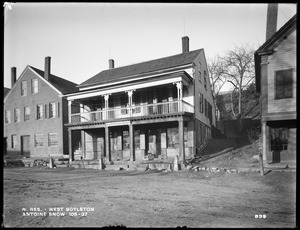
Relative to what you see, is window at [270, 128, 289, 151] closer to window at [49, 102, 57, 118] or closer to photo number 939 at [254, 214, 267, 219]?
photo number 939 at [254, 214, 267, 219]

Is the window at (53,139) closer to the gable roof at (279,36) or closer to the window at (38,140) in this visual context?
the window at (38,140)

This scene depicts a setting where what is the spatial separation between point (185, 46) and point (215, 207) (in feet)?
61.5

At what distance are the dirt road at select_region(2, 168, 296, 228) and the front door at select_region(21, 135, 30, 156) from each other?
57.3 feet

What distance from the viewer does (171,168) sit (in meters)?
13.1

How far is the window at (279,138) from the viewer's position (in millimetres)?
12375

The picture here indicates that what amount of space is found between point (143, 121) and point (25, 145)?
17.0 m

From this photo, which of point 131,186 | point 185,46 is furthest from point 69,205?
point 185,46

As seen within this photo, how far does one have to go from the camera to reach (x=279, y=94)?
11.5 m

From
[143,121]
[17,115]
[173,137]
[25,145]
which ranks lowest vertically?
[25,145]

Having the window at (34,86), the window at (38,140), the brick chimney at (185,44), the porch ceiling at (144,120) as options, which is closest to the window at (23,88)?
the window at (34,86)

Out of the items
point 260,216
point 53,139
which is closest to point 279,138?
point 260,216

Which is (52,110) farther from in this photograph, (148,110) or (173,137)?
(173,137)

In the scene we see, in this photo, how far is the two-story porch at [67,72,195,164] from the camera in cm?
1555

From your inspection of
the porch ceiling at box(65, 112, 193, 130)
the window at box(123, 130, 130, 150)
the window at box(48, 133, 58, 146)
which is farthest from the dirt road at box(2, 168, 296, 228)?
the window at box(48, 133, 58, 146)
